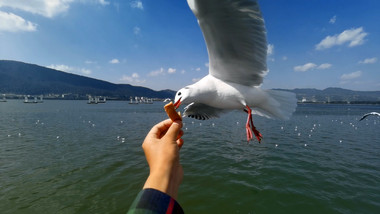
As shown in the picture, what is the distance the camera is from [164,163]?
1.26 metres

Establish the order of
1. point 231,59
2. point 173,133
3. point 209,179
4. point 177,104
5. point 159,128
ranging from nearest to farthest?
1. point 173,133
2. point 159,128
3. point 177,104
4. point 231,59
5. point 209,179

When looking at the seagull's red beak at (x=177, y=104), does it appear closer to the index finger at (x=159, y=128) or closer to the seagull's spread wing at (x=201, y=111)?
the index finger at (x=159, y=128)

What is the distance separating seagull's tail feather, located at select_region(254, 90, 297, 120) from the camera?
4305mm

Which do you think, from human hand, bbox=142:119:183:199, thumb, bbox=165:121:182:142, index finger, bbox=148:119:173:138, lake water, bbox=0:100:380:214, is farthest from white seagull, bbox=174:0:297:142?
lake water, bbox=0:100:380:214

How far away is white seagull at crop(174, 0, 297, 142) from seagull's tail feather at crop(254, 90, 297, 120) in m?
0.03

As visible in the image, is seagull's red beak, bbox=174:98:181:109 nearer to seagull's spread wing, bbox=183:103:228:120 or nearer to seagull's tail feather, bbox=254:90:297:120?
seagull's spread wing, bbox=183:103:228:120

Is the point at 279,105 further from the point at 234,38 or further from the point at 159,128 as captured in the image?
the point at 159,128

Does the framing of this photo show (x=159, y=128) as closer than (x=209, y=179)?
Yes

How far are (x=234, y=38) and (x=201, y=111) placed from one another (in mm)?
1829

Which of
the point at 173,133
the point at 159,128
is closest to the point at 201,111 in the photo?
the point at 159,128

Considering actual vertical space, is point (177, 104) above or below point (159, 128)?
above

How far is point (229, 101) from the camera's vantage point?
3.40 meters

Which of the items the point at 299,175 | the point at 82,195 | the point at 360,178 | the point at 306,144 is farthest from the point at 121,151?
the point at 306,144

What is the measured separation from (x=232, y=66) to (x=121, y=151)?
955cm
